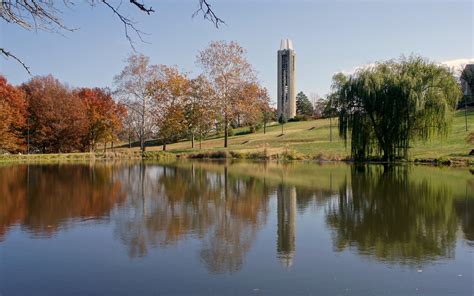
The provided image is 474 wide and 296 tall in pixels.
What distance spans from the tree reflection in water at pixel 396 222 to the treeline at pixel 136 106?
29.0 meters

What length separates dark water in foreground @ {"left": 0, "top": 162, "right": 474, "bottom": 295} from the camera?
649 cm

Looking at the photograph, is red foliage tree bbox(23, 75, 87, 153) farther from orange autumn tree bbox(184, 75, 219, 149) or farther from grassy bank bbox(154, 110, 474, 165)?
grassy bank bbox(154, 110, 474, 165)

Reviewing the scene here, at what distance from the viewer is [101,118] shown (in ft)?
180

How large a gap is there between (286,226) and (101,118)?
156 feet

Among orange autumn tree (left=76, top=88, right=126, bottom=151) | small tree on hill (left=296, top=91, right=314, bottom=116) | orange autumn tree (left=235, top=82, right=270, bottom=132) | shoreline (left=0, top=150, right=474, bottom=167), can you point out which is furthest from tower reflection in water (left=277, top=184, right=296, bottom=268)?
small tree on hill (left=296, top=91, right=314, bottom=116)

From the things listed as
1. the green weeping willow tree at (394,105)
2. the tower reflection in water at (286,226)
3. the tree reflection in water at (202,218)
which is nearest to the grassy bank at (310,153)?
the green weeping willow tree at (394,105)

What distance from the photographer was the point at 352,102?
3378cm

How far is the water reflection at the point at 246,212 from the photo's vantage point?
28.2 feet

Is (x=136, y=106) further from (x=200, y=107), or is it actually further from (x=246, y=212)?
(x=246, y=212)

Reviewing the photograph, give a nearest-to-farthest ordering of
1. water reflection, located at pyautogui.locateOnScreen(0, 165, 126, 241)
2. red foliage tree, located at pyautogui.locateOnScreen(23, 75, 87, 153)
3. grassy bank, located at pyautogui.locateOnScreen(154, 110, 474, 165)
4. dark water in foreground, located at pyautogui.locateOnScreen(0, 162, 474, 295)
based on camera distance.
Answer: dark water in foreground, located at pyautogui.locateOnScreen(0, 162, 474, 295) < water reflection, located at pyautogui.locateOnScreen(0, 165, 126, 241) < grassy bank, located at pyautogui.locateOnScreen(154, 110, 474, 165) < red foliage tree, located at pyautogui.locateOnScreen(23, 75, 87, 153)

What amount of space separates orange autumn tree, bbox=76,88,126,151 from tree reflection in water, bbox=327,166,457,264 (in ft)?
136

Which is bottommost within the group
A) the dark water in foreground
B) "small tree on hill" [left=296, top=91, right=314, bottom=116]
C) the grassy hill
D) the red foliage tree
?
the dark water in foreground

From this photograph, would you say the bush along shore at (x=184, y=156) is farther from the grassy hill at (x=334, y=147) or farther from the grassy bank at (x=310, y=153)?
the grassy hill at (x=334, y=147)

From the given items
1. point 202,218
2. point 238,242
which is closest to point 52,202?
point 202,218
